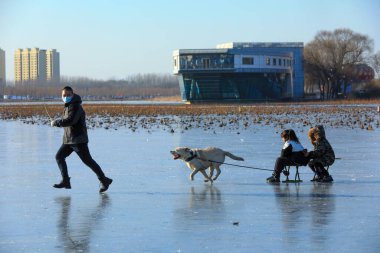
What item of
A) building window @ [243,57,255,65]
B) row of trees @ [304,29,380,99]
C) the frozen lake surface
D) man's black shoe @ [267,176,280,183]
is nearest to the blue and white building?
building window @ [243,57,255,65]

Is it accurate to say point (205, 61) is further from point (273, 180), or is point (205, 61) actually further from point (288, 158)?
point (273, 180)

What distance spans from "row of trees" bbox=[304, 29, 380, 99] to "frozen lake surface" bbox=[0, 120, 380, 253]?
9452 cm

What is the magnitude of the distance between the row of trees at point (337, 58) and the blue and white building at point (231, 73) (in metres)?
5.76

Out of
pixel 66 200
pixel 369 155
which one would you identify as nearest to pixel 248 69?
pixel 369 155

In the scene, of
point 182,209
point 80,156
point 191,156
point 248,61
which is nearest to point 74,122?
point 80,156

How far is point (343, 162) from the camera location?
16000 millimetres

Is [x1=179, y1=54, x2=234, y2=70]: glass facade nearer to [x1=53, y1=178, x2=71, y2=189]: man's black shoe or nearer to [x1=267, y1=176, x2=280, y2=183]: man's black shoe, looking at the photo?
[x1=267, y1=176, x2=280, y2=183]: man's black shoe

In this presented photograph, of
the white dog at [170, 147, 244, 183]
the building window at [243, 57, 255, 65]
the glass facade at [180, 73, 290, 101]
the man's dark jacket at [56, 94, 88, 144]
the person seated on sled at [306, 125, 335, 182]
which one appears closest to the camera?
the man's dark jacket at [56, 94, 88, 144]

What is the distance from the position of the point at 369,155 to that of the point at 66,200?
8.86 m

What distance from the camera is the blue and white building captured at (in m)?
100

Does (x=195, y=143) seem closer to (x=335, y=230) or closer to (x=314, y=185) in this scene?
(x=314, y=185)

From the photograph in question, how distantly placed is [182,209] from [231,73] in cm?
9191

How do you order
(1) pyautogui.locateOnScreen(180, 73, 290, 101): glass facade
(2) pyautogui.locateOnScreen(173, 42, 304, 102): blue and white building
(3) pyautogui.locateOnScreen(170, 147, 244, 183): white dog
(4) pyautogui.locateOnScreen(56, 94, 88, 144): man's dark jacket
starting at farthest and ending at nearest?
1. (1) pyautogui.locateOnScreen(180, 73, 290, 101): glass facade
2. (2) pyautogui.locateOnScreen(173, 42, 304, 102): blue and white building
3. (3) pyautogui.locateOnScreen(170, 147, 244, 183): white dog
4. (4) pyautogui.locateOnScreen(56, 94, 88, 144): man's dark jacket

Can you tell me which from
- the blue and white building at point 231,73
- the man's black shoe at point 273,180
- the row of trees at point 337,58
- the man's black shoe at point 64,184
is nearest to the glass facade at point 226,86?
the blue and white building at point 231,73
